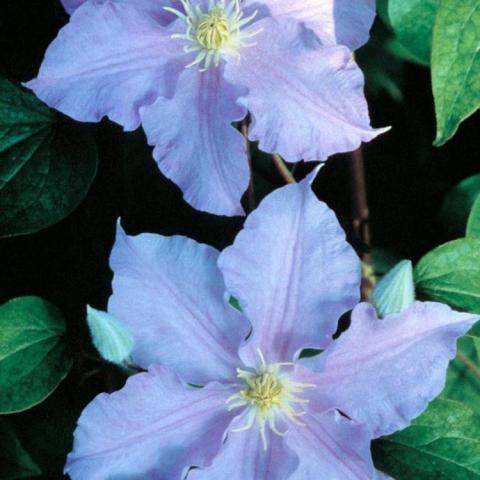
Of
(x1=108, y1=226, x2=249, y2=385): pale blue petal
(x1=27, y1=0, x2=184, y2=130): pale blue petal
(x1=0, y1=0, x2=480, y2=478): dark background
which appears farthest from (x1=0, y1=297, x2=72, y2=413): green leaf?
(x1=27, y1=0, x2=184, y2=130): pale blue petal

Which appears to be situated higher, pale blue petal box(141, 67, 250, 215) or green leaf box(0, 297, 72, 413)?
pale blue petal box(141, 67, 250, 215)

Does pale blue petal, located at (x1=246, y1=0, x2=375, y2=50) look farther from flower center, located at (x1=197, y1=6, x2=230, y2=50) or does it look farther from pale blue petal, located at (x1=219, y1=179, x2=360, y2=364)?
pale blue petal, located at (x1=219, y1=179, x2=360, y2=364)

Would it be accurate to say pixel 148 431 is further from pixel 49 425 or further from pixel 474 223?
pixel 474 223

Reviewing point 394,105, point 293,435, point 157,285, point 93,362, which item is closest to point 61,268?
point 93,362

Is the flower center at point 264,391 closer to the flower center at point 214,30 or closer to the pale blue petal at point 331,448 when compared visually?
the pale blue petal at point 331,448

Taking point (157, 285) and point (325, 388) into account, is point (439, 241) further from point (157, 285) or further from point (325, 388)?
point (157, 285)
